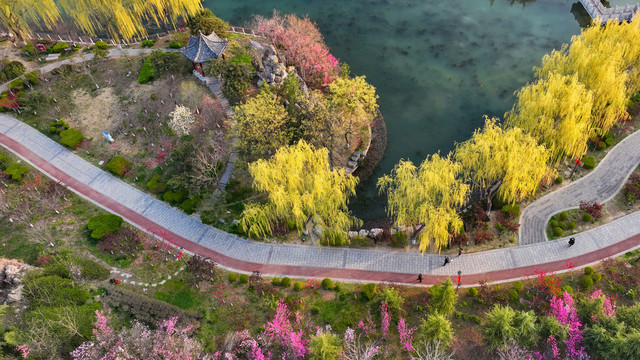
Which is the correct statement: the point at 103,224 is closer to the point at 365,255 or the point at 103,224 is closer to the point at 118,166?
the point at 118,166

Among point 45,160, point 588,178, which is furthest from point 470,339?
point 45,160

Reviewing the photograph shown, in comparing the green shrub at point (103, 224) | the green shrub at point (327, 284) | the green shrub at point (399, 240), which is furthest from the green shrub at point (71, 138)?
the green shrub at point (399, 240)

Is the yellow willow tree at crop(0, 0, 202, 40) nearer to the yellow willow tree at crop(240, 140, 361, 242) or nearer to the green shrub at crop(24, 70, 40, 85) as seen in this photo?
the green shrub at crop(24, 70, 40, 85)

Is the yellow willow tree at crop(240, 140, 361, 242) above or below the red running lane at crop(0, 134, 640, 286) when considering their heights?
A: above

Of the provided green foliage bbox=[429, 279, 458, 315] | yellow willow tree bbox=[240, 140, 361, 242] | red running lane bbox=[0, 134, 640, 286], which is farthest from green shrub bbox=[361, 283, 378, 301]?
yellow willow tree bbox=[240, 140, 361, 242]

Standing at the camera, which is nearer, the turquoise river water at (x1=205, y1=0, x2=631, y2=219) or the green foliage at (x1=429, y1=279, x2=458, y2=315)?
the green foliage at (x1=429, y1=279, x2=458, y2=315)

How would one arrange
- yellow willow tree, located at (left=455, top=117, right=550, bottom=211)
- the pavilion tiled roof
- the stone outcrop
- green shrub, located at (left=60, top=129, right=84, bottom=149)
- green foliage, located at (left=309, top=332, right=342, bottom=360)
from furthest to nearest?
the pavilion tiled roof < green shrub, located at (left=60, top=129, right=84, bottom=149) < yellow willow tree, located at (left=455, top=117, right=550, bottom=211) < the stone outcrop < green foliage, located at (left=309, top=332, right=342, bottom=360)

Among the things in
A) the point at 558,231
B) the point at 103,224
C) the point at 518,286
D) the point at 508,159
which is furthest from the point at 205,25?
the point at 558,231
